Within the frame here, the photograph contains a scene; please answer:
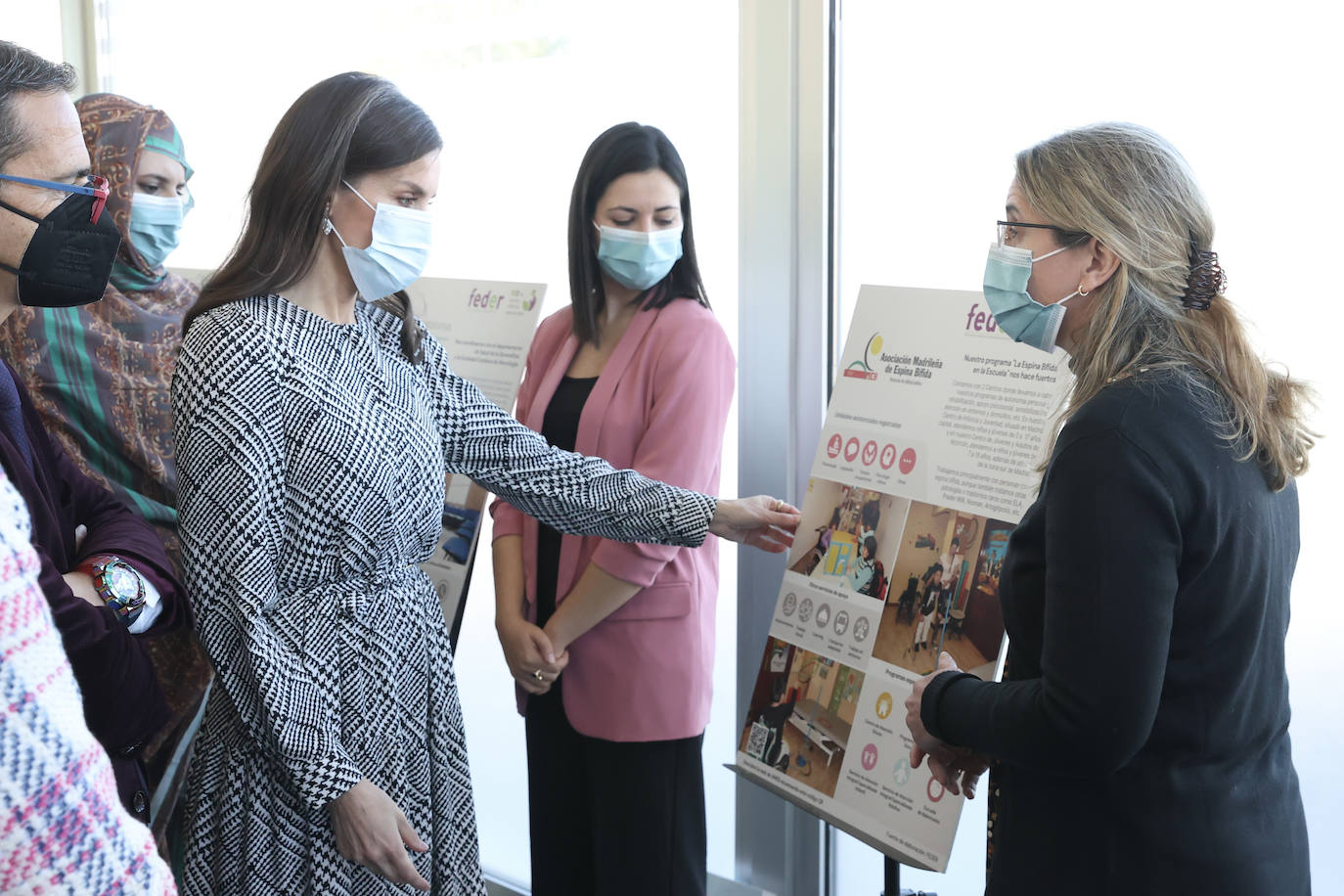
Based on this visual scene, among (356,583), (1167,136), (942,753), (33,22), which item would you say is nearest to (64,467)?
(356,583)

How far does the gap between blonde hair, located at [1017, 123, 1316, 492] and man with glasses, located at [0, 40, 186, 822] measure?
4.25 feet

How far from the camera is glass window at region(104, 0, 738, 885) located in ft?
8.91

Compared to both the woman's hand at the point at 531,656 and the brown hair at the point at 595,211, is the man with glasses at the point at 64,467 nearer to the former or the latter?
the woman's hand at the point at 531,656

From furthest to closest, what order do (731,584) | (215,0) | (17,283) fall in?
(215,0)
(731,584)
(17,283)

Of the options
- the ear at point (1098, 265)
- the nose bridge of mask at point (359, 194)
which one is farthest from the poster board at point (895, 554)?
the nose bridge of mask at point (359, 194)

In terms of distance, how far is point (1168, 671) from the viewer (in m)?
1.17

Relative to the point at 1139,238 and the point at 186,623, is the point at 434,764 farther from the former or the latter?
the point at 1139,238

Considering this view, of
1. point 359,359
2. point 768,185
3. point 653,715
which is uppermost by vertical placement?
point 768,185

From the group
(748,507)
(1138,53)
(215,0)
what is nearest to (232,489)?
(748,507)

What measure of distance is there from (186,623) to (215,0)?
3.19 m

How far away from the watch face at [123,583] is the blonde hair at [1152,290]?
1359 millimetres

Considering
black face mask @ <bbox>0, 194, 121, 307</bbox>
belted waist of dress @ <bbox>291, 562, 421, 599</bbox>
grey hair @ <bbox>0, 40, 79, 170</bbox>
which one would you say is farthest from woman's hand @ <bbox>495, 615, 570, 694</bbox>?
grey hair @ <bbox>0, 40, 79, 170</bbox>

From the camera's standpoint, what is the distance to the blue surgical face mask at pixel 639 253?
216 centimetres

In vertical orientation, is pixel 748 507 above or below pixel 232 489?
below
